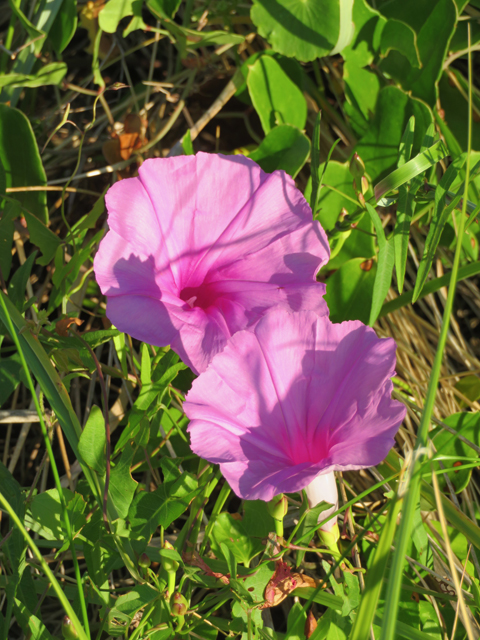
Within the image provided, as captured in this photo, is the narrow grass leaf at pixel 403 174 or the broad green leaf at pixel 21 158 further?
the broad green leaf at pixel 21 158

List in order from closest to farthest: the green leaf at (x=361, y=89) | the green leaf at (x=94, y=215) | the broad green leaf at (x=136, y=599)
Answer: the broad green leaf at (x=136, y=599) → the green leaf at (x=94, y=215) → the green leaf at (x=361, y=89)

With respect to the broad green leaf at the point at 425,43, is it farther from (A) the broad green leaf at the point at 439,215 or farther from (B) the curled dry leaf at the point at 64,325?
(B) the curled dry leaf at the point at 64,325

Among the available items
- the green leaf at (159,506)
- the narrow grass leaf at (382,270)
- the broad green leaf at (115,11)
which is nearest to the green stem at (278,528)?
the green leaf at (159,506)

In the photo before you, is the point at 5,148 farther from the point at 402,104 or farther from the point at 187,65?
the point at 402,104

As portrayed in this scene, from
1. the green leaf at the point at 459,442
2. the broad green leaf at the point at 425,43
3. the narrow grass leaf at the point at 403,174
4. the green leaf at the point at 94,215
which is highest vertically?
the broad green leaf at the point at 425,43

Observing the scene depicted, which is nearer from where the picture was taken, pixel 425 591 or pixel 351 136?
pixel 425 591

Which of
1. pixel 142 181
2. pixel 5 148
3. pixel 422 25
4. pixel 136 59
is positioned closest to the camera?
pixel 142 181

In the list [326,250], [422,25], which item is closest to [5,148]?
[326,250]
